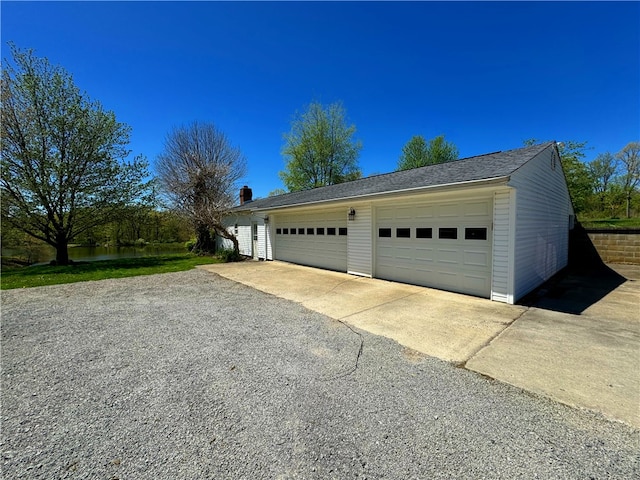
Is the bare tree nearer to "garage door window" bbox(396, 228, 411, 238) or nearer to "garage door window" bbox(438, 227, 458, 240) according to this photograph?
"garage door window" bbox(396, 228, 411, 238)

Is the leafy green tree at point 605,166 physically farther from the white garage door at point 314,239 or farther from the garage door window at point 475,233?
the white garage door at point 314,239

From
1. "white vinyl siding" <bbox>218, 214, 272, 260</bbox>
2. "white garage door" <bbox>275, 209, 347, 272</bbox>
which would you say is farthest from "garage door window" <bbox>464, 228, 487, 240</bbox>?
"white vinyl siding" <bbox>218, 214, 272, 260</bbox>

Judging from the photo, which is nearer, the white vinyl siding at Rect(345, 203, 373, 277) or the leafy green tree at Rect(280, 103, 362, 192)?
the white vinyl siding at Rect(345, 203, 373, 277)

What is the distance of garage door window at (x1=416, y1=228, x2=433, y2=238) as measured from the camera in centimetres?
673

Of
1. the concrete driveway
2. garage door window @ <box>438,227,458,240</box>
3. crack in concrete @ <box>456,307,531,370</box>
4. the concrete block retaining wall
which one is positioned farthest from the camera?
the concrete block retaining wall

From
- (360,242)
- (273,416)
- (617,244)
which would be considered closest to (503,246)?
(360,242)

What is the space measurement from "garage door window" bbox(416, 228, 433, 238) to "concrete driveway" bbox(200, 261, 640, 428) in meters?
1.38

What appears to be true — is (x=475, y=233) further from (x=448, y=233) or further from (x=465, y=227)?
(x=448, y=233)

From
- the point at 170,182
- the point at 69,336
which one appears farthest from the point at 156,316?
the point at 170,182

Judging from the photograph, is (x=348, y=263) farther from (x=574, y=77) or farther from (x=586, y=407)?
(x=574, y=77)

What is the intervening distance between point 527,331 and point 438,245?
2.92 meters

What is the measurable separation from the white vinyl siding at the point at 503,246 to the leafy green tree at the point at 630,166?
31951 millimetres

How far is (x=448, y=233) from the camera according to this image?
6.39 metres

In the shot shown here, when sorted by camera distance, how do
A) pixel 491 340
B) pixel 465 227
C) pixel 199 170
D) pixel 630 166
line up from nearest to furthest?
pixel 491 340, pixel 465 227, pixel 199 170, pixel 630 166
